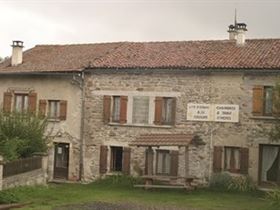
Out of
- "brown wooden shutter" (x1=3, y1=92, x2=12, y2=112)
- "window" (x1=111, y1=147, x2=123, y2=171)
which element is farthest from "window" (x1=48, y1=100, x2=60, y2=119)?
"window" (x1=111, y1=147, x2=123, y2=171)

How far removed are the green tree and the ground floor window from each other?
9608 millimetres

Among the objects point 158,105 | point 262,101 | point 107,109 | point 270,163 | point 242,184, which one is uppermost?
point 262,101

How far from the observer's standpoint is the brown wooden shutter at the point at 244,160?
965 inches

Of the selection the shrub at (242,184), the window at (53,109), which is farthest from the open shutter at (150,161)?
the window at (53,109)

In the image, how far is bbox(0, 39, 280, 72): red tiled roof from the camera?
82.9 ft

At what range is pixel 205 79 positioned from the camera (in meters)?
25.4

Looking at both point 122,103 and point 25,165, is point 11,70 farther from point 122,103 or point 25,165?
point 25,165

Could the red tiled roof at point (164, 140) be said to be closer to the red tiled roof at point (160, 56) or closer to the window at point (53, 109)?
the red tiled roof at point (160, 56)

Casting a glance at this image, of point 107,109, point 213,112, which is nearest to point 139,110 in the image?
point 107,109

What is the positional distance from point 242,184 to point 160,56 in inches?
298

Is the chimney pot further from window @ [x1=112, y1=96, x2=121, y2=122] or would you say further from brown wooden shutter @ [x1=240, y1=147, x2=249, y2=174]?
brown wooden shutter @ [x1=240, y1=147, x2=249, y2=174]

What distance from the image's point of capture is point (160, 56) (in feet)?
90.1

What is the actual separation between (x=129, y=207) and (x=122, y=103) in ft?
29.2

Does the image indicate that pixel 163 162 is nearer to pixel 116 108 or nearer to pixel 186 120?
pixel 186 120
